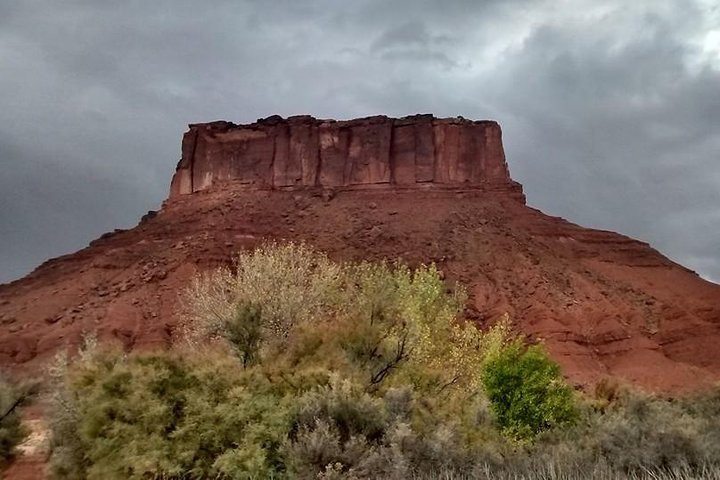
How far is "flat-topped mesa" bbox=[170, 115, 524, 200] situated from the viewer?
309 feet

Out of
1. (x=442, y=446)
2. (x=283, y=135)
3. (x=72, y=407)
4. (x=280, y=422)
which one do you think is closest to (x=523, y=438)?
(x=442, y=446)

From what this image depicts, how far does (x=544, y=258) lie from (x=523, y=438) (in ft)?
195

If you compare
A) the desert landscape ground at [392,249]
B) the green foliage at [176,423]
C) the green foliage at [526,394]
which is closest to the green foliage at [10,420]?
the green foliage at [176,423]

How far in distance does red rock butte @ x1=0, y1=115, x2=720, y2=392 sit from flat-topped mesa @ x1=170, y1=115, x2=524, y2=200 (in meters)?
0.20

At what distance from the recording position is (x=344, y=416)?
14.6 meters

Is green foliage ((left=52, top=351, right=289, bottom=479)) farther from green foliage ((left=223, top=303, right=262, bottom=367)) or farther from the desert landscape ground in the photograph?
the desert landscape ground

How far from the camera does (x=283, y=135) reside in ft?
331

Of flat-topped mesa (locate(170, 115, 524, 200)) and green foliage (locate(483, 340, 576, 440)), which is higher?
flat-topped mesa (locate(170, 115, 524, 200))

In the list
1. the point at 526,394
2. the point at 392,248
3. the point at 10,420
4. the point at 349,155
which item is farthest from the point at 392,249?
the point at 10,420

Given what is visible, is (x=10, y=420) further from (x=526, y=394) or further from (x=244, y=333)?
(x=526, y=394)

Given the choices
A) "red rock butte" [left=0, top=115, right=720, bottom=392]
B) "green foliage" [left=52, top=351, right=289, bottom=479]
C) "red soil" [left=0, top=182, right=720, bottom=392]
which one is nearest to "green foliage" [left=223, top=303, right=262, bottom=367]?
"green foliage" [left=52, top=351, right=289, bottom=479]

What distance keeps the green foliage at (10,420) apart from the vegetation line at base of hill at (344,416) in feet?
3.39

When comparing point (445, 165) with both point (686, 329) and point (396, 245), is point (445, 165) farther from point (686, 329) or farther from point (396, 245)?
point (686, 329)

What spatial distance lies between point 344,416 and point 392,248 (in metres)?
62.3
